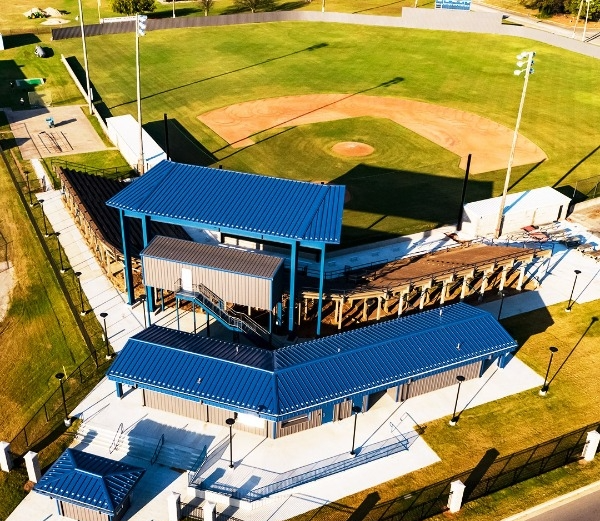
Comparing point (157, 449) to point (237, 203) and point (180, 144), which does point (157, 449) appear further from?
point (180, 144)

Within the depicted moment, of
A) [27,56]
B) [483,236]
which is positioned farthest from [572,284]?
[27,56]

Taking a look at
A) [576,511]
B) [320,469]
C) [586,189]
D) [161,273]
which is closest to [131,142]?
[161,273]

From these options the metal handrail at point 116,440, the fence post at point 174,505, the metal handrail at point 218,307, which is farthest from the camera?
the metal handrail at point 218,307

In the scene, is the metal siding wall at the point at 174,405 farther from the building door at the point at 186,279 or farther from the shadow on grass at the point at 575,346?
the shadow on grass at the point at 575,346

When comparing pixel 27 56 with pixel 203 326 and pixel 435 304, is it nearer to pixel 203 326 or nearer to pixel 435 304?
pixel 203 326

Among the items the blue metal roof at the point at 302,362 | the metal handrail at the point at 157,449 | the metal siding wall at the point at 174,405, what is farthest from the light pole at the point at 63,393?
the metal handrail at the point at 157,449

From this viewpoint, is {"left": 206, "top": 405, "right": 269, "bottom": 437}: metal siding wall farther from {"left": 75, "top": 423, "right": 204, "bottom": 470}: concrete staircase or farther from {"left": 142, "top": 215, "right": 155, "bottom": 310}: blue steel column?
{"left": 142, "top": 215, "right": 155, "bottom": 310}: blue steel column
